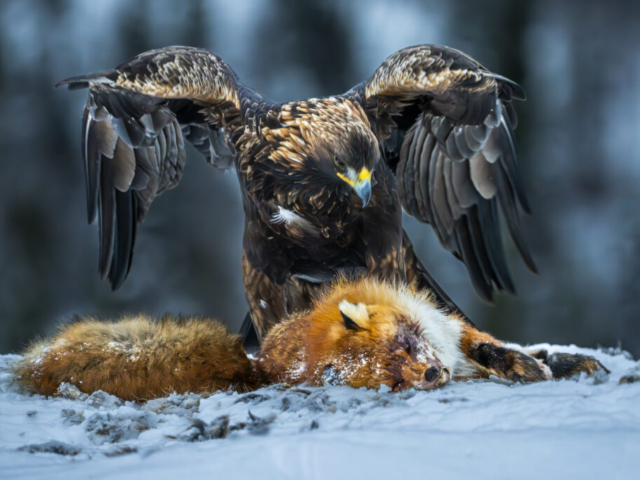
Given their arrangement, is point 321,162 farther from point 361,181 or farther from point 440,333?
point 440,333

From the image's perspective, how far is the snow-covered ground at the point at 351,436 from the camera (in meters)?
0.49

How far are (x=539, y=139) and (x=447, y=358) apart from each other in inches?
56.2

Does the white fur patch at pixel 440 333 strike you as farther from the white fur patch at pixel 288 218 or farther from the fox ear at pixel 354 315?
the white fur patch at pixel 288 218

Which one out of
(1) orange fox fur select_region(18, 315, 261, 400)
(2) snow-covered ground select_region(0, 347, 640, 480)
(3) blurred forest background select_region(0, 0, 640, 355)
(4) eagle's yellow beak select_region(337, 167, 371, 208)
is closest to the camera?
(2) snow-covered ground select_region(0, 347, 640, 480)

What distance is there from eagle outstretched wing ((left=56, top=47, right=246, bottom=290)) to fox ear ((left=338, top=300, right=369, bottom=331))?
87cm

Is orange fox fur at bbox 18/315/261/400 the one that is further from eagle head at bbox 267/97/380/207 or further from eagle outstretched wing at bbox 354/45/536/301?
eagle outstretched wing at bbox 354/45/536/301

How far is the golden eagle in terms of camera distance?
1369 millimetres

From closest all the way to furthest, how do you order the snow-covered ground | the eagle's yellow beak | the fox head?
1. the snow-covered ground
2. the fox head
3. the eagle's yellow beak

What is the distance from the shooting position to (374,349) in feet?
2.58

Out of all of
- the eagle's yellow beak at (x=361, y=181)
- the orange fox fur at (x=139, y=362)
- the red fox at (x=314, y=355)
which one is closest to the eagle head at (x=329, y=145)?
the eagle's yellow beak at (x=361, y=181)

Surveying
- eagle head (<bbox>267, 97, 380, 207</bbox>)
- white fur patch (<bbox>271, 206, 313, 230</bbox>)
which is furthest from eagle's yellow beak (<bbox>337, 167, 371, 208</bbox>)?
white fur patch (<bbox>271, 206, 313, 230</bbox>)

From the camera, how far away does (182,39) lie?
2.10 metres

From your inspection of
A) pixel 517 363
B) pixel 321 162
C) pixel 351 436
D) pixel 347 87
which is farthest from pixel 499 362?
pixel 347 87

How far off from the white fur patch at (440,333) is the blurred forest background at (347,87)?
91cm
